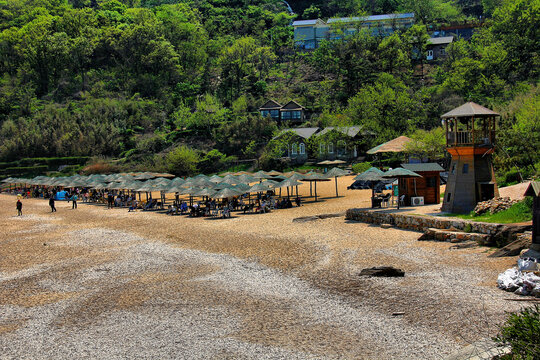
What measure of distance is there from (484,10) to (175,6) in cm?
7888

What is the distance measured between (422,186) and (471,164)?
423cm

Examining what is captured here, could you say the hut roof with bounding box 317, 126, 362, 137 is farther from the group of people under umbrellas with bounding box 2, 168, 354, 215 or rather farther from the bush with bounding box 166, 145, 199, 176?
the bush with bounding box 166, 145, 199, 176

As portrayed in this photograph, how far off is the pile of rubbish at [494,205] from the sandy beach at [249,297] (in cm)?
269

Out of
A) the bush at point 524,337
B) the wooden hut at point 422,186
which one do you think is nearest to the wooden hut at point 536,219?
the bush at point 524,337

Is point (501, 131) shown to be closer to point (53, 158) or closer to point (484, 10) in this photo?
point (53, 158)

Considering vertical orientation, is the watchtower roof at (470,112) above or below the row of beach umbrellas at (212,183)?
above

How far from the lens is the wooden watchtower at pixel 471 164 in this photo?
20.0 m

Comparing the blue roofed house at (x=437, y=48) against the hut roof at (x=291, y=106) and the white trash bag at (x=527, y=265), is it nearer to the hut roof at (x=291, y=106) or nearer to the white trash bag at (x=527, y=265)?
the hut roof at (x=291, y=106)

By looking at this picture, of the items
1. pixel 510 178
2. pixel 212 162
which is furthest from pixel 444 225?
pixel 212 162

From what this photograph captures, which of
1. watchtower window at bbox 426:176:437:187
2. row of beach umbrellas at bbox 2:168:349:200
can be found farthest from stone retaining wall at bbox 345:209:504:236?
row of beach umbrellas at bbox 2:168:349:200

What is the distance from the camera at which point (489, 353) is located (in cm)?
680

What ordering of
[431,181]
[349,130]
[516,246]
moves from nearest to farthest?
[516,246]
[431,181]
[349,130]

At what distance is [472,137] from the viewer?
2003cm

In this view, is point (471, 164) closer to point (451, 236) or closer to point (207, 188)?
point (451, 236)
